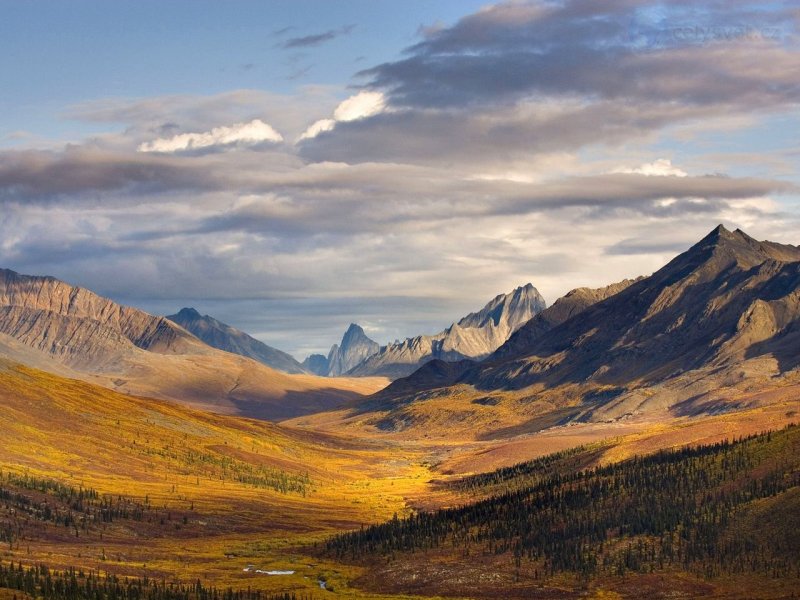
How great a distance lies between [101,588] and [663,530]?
293 ft

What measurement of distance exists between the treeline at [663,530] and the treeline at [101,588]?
47.2 meters

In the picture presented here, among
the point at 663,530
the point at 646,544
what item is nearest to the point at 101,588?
the point at 646,544

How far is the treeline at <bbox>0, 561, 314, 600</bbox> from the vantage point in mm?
125250

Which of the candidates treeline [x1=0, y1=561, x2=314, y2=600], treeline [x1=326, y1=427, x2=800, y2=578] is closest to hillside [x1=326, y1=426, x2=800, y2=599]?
treeline [x1=326, y1=427, x2=800, y2=578]

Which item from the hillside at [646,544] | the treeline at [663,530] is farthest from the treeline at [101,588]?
the treeline at [663,530]

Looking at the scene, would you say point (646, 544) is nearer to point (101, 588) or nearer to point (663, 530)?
point (663, 530)

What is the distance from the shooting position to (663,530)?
561 feet

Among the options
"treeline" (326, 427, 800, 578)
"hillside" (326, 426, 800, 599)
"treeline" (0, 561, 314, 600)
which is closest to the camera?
"treeline" (0, 561, 314, 600)

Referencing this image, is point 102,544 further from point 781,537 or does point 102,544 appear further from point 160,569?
point 781,537

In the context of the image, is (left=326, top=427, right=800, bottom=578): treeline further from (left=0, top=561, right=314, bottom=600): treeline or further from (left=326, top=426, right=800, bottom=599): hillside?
(left=0, top=561, right=314, bottom=600): treeline

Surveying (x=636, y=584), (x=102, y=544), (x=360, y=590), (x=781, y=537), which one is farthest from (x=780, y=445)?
(x=102, y=544)

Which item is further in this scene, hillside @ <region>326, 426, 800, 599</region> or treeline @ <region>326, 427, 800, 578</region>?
treeline @ <region>326, 427, 800, 578</region>

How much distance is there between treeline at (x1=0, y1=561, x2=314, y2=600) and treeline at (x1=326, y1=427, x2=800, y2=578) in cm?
4723

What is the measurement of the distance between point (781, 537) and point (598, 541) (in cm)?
3150
